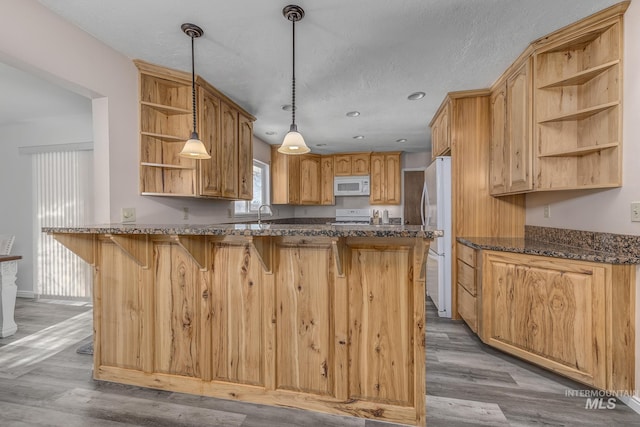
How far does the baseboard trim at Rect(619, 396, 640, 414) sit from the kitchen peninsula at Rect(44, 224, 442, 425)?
1.21m

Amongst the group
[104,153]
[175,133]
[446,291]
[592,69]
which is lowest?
[446,291]

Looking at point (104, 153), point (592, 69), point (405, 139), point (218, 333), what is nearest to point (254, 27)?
point (104, 153)

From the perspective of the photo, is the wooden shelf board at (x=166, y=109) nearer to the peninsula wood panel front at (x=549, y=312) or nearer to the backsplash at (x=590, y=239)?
the peninsula wood panel front at (x=549, y=312)

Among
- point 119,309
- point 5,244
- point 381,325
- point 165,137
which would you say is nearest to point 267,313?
point 381,325

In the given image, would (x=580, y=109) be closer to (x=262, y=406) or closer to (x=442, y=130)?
(x=442, y=130)

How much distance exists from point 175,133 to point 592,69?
3.08 meters

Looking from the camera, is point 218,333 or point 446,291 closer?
point 218,333

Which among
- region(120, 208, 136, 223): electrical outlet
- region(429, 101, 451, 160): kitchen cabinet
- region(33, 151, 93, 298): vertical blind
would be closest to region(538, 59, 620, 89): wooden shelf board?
region(429, 101, 451, 160): kitchen cabinet

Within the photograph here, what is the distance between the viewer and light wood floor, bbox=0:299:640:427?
4.98ft

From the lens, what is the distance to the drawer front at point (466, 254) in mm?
2500

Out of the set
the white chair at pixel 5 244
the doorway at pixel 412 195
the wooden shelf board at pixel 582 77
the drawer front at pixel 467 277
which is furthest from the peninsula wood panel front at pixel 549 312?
the white chair at pixel 5 244

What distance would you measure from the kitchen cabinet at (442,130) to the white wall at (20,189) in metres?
4.76

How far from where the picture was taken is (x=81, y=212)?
3.54 m

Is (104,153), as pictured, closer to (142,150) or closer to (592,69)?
(142,150)
